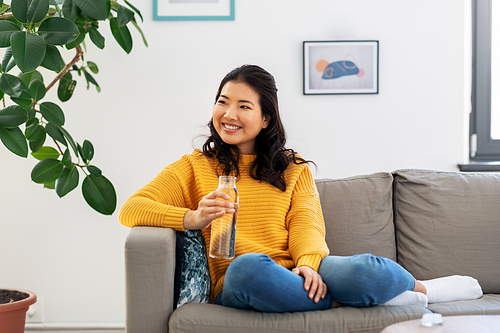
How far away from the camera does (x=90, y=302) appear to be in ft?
7.31

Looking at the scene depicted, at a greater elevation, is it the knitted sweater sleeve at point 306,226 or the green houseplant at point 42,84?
the green houseplant at point 42,84

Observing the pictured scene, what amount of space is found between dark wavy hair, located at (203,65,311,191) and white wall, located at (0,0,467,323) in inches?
24.6

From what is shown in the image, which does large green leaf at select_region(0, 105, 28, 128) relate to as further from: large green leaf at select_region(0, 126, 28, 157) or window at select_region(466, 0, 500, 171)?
window at select_region(466, 0, 500, 171)

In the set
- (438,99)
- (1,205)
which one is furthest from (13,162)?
(438,99)

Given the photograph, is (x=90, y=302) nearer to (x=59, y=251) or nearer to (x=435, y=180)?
(x=59, y=251)

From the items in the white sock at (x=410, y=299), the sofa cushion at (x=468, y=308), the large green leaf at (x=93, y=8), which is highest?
the large green leaf at (x=93, y=8)

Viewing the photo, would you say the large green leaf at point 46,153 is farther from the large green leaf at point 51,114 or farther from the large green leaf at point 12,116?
the large green leaf at point 12,116

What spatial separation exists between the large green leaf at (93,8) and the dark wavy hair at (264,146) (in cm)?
49

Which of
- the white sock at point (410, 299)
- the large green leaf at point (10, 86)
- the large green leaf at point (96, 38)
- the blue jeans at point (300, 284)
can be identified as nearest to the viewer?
the blue jeans at point (300, 284)

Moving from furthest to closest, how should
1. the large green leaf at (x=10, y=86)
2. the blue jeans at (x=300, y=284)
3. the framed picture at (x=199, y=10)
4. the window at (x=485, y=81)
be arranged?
1. the window at (x=485, y=81)
2. the framed picture at (x=199, y=10)
3. the large green leaf at (x=10, y=86)
4. the blue jeans at (x=300, y=284)

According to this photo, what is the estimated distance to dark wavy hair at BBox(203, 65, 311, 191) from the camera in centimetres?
156

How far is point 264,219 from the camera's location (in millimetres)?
1502

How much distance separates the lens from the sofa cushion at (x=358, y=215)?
65.6 inches

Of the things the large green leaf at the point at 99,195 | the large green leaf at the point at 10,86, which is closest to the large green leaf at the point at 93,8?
the large green leaf at the point at 10,86
